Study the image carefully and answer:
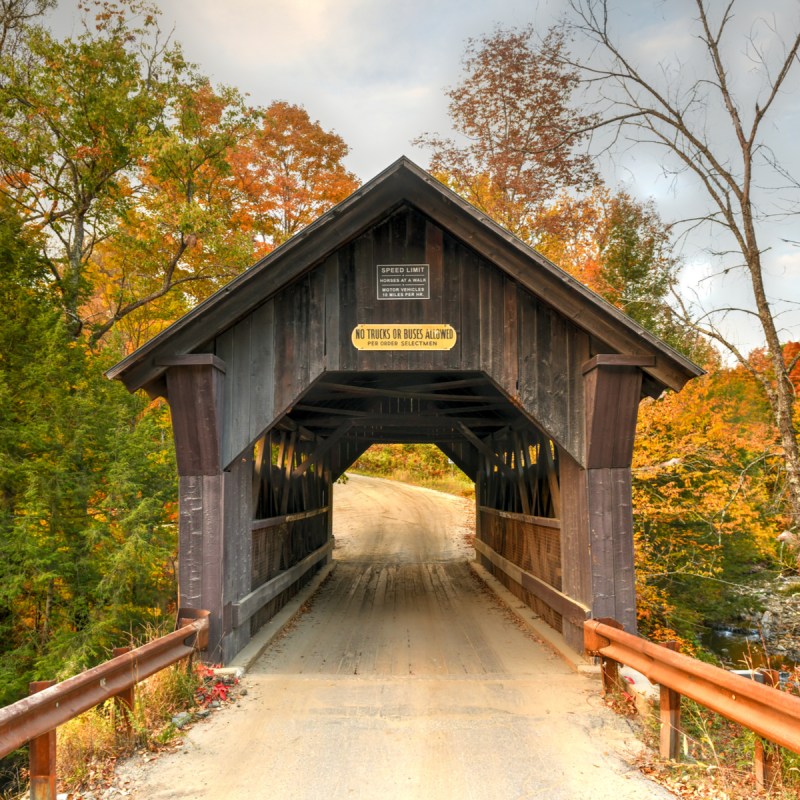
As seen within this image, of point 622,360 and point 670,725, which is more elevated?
point 622,360

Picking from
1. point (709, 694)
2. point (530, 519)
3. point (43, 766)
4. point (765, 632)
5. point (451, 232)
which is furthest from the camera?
point (765, 632)

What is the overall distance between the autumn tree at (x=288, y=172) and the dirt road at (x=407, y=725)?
12307mm

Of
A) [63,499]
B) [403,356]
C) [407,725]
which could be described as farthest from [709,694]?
[63,499]

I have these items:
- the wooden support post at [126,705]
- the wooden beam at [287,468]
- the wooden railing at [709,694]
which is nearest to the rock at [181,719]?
the wooden support post at [126,705]

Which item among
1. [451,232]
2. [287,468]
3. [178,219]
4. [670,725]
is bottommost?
[670,725]

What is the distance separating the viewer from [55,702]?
3.60 metres

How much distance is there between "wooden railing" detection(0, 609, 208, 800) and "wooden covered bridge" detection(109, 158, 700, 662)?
1698 mm

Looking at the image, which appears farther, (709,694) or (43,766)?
(709,694)

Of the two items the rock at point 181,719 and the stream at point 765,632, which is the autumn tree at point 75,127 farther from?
the stream at point 765,632

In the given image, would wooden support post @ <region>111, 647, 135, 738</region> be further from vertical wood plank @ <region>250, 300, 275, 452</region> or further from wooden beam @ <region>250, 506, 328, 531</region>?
wooden beam @ <region>250, 506, 328, 531</region>

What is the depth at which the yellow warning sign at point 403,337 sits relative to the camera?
6.59 metres

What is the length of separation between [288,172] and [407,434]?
931cm

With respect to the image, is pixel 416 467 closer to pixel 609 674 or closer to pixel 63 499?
pixel 63 499

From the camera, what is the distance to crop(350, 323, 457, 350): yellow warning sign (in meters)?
6.59
